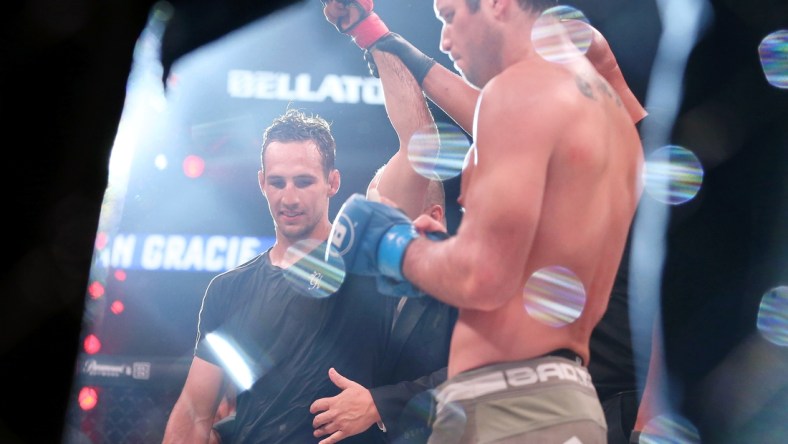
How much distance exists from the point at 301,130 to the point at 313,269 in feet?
1.22

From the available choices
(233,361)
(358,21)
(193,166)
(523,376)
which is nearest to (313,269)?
(233,361)

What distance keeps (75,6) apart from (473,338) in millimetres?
2024

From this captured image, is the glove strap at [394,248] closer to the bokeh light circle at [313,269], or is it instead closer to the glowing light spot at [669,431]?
the bokeh light circle at [313,269]

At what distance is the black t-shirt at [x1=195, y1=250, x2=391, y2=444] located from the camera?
1.84m

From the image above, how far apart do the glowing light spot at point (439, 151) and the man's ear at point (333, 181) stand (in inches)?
7.8

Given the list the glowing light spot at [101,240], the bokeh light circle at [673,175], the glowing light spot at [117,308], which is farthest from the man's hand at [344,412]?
the bokeh light circle at [673,175]

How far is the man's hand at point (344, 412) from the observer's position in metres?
1.80

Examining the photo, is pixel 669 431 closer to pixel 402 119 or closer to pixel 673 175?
pixel 673 175

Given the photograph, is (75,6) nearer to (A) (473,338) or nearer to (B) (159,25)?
(B) (159,25)

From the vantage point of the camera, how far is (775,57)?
1744 mm

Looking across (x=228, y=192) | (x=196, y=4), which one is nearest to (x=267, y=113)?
(x=228, y=192)

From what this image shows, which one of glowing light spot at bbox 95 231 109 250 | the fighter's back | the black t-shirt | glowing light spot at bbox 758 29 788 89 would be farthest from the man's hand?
glowing light spot at bbox 758 29 788 89

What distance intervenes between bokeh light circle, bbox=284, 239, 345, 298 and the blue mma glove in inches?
14.5

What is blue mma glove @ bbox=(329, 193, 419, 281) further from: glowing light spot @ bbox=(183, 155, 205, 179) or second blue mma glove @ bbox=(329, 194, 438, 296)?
glowing light spot @ bbox=(183, 155, 205, 179)
